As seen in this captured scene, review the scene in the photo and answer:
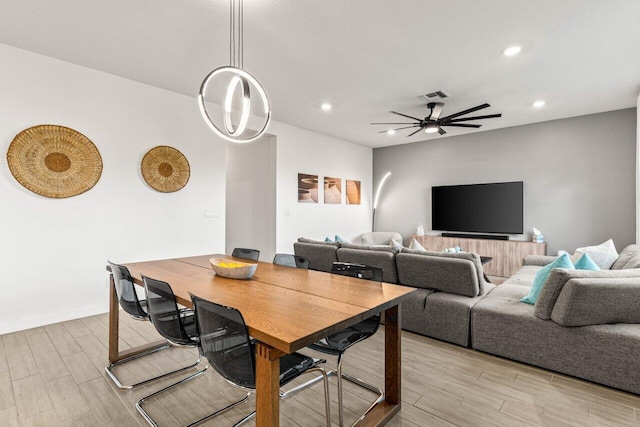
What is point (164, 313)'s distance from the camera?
1.84 meters

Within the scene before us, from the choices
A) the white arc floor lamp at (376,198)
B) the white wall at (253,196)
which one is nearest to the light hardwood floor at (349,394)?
the white wall at (253,196)

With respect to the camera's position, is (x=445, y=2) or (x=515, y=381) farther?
(x=445, y=2)

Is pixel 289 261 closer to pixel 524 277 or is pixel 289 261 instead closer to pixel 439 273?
pixel 439 273

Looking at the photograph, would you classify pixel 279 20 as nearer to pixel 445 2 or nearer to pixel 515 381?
pixel 445 2

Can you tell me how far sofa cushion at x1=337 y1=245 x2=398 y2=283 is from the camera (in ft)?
10.6

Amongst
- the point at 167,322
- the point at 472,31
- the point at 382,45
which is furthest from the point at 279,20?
the point at 167,322

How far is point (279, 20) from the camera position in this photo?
2631mm

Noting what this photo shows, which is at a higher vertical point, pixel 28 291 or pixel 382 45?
pixel 382 45

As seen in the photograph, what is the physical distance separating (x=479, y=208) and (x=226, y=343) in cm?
590

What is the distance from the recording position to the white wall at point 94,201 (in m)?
3.12

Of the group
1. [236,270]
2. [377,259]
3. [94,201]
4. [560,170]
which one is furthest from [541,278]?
[94,201]

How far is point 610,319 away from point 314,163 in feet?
16.0

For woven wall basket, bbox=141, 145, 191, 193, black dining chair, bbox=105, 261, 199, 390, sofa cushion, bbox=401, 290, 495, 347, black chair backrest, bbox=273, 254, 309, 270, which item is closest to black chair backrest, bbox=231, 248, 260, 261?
black chair backrest, bbox=273, 254, 309, 270

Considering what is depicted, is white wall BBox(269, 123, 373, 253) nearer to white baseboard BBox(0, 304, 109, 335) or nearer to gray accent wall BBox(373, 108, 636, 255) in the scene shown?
gray accent wall BBox(373, 108, 636, 255)
